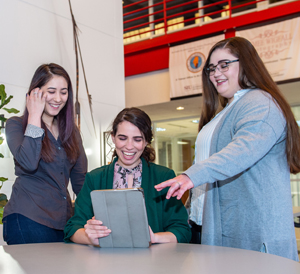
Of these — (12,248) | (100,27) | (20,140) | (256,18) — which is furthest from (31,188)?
(256,18)

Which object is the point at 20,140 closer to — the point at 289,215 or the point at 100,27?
the point at 289,215

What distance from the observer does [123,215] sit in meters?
1.23

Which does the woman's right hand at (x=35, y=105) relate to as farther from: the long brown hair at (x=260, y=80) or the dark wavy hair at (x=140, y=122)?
the long brown hair at (x=260, y=80)

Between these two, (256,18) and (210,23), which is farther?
(210,23)

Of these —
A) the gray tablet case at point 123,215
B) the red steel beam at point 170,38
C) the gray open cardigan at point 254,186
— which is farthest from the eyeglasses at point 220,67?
the red steel beam at point 170,38

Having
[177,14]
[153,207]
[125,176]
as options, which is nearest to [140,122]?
[125,176]

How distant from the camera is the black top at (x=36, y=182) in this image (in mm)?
1742

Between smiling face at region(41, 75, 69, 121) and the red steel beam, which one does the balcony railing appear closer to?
the red steel beam

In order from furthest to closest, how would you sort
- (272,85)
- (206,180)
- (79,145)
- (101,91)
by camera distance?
(101,91), (79,145), (272,85), (206,180)

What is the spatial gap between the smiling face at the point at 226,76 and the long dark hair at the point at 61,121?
844 millimetres

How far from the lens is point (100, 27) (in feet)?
14.0

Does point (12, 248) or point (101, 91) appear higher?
point (101, 91)

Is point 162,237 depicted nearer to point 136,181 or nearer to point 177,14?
point 136,181

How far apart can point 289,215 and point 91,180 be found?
32.6 inches
